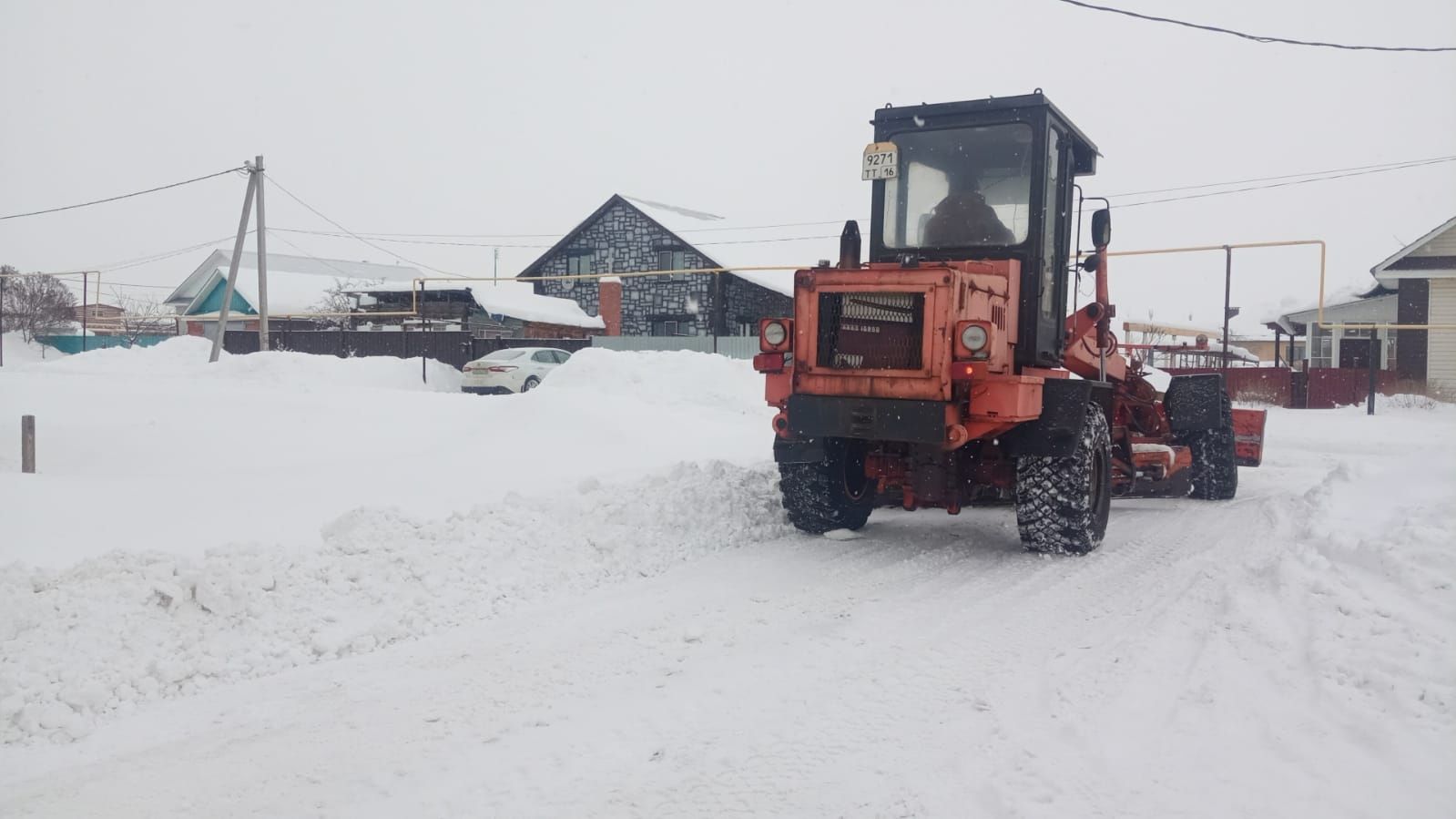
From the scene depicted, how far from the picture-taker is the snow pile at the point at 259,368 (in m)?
21.0

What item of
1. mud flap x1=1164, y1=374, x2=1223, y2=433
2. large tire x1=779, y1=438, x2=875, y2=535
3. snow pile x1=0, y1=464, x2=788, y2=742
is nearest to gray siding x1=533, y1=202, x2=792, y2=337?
mud flap x1=1164, y1=374, x2=1223, y2=433

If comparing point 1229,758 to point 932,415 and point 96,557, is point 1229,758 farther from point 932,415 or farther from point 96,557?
point 96,557

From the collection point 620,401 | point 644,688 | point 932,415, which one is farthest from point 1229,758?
point 620,401

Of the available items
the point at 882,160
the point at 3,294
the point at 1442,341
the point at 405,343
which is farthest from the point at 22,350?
the point at 1442,341

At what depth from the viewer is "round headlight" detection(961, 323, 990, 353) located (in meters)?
6.65

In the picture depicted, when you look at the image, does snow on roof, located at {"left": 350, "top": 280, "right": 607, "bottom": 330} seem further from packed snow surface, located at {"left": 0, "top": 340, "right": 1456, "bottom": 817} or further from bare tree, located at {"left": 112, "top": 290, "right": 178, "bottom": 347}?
packed snow surface, located at {"left": 0, "top": 340, "right": 1456, "bottom": 817}

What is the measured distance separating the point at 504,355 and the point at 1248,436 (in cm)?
1728

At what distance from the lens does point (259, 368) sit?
2136cm

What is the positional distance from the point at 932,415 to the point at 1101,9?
23.1 feet

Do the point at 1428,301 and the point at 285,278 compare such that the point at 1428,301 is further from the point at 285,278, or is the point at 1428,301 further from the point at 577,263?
the point at 285,278

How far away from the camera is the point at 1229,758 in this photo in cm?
353

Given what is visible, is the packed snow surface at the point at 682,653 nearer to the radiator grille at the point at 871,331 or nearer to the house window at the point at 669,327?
the radiator grille at the point at 871,331

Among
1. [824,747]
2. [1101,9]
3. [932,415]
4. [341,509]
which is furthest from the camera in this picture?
[1101,9]

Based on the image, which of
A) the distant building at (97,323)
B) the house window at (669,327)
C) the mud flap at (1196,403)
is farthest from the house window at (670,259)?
the mud flap at (1196,403)
